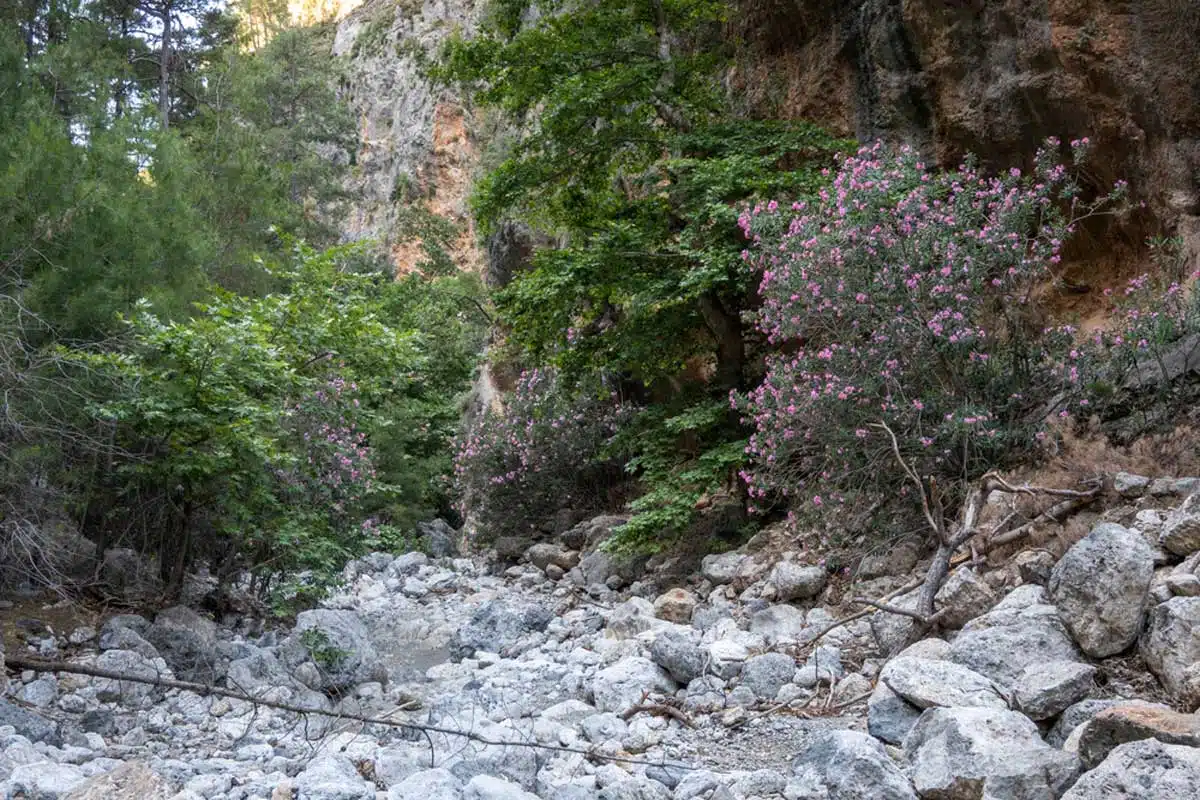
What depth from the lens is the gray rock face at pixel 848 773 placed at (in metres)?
3.55

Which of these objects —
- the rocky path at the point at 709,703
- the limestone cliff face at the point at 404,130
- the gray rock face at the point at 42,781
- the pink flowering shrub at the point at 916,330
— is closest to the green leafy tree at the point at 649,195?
the pink flowering shrub at the point at 916,330

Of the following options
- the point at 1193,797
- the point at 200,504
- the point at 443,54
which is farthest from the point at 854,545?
the point at 443,54

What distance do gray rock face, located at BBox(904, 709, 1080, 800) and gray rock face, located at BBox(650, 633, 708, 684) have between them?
6.70ft

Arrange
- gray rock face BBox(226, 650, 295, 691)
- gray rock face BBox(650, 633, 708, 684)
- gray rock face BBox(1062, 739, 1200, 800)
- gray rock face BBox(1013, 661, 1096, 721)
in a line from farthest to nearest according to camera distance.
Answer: gray rock face BBox(226, 650, 295, 691) < gray rock face BBox(650, 633, 708, 684) < gray rock face BBox(1013, 661, 1096, 721) < gray rock face BBox(1062, 739, 1200, 800)

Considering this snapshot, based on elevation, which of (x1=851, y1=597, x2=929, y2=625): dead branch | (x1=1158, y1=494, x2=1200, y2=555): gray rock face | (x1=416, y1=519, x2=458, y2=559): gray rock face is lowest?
(x1=416, y1=519, x2=458, y2=559): gray rock face

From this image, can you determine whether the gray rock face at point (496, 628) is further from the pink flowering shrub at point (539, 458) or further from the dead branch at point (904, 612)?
the pink flowering shrub at point (539, 458)

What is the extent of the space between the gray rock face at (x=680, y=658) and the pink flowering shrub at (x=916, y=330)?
1.68 m

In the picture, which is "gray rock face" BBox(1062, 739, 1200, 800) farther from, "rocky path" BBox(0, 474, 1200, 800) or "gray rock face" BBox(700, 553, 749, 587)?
"gray rock face" BBox(700, 553, 749, 587)

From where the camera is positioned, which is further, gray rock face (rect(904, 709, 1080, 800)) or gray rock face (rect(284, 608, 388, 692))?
gray rock face (rect(284, 608, 388, 692))

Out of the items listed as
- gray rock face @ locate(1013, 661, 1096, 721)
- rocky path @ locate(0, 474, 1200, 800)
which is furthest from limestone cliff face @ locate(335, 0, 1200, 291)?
gray rock face @ locate(1013, 661, 1096, 721)

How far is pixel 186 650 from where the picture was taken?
22.3ft

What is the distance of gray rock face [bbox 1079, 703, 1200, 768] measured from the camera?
2.98 metres

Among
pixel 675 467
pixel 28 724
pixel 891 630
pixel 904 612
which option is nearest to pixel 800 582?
pixel 891 630

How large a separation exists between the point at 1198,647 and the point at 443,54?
33.7ft
